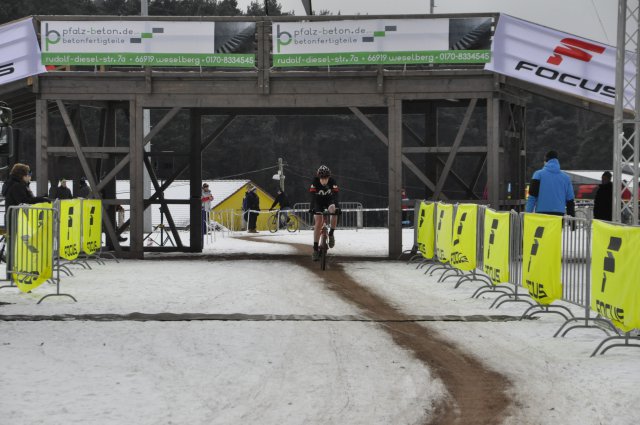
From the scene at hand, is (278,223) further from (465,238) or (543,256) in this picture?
(543,256)

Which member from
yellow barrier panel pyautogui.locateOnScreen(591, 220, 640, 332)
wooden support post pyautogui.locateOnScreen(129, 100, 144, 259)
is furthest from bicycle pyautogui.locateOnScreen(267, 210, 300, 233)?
yellow barrier panel pyautogui.locateOnScreen(591, 220, 640, 332)

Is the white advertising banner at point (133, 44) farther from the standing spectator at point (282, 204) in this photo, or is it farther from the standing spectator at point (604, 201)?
the standing spectator at point (282, 204)

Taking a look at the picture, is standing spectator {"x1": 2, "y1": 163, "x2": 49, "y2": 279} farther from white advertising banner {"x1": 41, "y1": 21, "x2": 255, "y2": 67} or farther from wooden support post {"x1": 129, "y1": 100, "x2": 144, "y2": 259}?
white advertising banner {"x1": 41, "y1": 21, "x2": 255, "y2": 67}

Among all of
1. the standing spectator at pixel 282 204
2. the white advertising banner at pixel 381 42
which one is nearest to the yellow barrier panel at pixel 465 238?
the white advertising banner at pixel 381 42

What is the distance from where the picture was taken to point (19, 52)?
70.4 ft

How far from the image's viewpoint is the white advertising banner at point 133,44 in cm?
2106

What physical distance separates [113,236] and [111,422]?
15887mm

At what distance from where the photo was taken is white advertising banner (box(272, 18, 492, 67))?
20.7 meters

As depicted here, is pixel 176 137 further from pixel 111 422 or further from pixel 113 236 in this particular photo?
pixel 111 422

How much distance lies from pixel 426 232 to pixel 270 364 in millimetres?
10855

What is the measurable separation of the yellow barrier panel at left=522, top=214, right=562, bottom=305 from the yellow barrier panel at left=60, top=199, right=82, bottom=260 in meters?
8.61

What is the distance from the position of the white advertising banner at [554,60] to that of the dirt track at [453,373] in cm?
838

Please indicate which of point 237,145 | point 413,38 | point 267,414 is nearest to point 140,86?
point 413,38

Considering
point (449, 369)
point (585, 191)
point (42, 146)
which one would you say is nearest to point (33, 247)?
point (449, 369)
